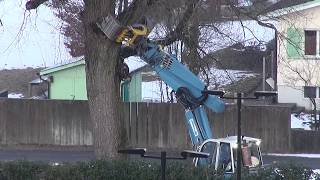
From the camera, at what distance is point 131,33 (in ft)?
43.4

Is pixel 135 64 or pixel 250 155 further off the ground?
pixel 135 64

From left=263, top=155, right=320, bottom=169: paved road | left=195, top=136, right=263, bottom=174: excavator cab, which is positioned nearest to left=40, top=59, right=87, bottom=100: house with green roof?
left=263, top=155, right=320, bottom=169: paved road

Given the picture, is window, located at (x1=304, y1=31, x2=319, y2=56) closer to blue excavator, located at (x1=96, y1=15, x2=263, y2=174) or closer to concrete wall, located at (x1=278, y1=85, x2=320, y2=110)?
concrete wall, located at (x1=278, y1=85, x2=320, y2=110)

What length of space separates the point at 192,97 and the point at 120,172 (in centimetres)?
436

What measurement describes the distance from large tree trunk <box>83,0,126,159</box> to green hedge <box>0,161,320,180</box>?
1319 mm

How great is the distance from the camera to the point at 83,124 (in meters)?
31.8

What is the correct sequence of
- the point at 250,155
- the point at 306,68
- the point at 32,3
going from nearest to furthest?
the point at 32,3
the point at 250,155
the point at 306,68

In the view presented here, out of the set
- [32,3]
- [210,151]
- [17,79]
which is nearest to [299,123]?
[210,151]

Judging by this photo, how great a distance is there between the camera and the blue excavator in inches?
534

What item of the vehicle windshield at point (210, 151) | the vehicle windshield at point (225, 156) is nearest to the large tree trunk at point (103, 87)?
the vehicle windshield at point (210, 151)

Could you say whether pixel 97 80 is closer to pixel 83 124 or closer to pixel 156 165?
pixel 156 165

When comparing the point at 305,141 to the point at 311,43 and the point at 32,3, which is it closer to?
the point at 311,43

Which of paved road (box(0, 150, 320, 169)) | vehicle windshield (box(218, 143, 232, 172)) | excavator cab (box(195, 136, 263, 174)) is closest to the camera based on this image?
excavator cab (box(195, 136, 263, 174))

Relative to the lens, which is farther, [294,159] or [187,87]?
[294,159]
